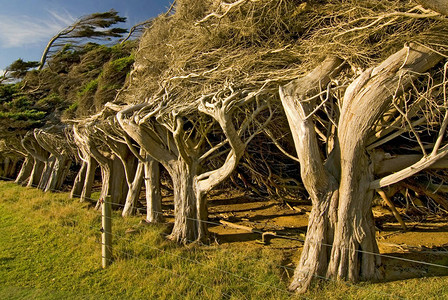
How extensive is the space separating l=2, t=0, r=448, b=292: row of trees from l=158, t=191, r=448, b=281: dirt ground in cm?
93

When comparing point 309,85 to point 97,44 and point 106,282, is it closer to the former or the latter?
point 106,282

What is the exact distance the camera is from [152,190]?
32.0ft

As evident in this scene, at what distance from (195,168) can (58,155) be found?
10.6m

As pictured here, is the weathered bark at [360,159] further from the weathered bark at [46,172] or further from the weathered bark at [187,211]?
the weathered bark at [46,172]

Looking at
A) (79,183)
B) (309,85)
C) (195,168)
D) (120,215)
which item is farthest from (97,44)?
(309,85)

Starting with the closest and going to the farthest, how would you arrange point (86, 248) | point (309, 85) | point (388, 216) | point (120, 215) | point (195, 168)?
point (309, 85) → point (86, 248) → point (195, 168) → point (388, 216) → point (120, 215)

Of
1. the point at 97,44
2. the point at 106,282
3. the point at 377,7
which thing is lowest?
the point at 106,282

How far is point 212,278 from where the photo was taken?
578cm

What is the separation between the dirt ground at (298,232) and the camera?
6.32m

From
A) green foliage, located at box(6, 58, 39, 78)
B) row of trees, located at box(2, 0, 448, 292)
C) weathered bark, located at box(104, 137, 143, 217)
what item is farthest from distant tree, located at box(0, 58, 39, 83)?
weathered bark, located at box(104, 137, 143, 217)

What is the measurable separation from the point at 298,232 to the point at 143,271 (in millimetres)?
4903

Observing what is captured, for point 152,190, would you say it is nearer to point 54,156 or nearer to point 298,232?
A: point 298,232

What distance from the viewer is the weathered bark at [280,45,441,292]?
518 cm

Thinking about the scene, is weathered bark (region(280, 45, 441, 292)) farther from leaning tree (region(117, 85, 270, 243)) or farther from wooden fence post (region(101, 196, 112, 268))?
wooden fence post (region(101, 196, 112, 268))
